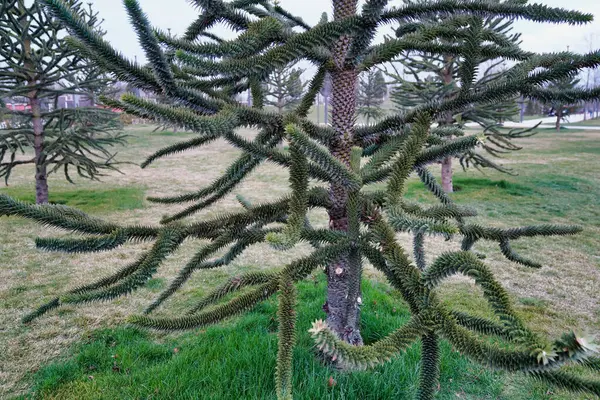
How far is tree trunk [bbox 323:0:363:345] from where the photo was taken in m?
2.59

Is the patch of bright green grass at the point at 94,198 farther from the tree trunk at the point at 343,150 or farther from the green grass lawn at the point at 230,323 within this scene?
the tree trunk at the point at 343,150

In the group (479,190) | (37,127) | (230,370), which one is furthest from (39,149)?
(479,190)

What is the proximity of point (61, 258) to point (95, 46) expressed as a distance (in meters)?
7.06

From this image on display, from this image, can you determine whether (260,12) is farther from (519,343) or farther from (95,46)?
(519,343)

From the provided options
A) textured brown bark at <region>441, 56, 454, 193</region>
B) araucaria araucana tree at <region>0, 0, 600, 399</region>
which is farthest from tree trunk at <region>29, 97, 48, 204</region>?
textured brown bark at <region>441, 56, 454, 193</region>

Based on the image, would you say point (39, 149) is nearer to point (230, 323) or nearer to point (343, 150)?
point (230, 323)

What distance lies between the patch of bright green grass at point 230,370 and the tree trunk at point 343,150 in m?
0.45

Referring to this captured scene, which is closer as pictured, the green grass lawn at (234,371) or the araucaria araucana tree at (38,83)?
the green grass lawn at (234,371)

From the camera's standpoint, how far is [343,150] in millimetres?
2789

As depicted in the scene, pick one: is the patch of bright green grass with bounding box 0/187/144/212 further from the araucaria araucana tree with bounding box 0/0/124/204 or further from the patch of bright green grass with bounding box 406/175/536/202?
the patch of bright green grass with bounding box 406/175/536/202

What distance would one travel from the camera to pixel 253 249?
26.9 ft

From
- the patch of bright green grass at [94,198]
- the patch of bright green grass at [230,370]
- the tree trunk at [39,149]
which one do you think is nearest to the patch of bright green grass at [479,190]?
the patch of bright green grass at [94,198]

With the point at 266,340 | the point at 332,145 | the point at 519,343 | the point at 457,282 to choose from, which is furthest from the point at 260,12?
the point at 457,282

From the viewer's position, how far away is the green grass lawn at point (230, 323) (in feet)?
10.6
